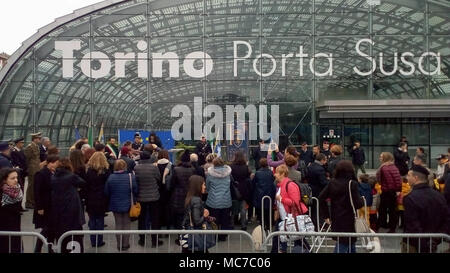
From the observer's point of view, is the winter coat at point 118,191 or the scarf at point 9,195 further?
the winter coat at point 118,191

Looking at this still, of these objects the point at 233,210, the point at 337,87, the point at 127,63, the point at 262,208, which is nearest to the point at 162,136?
the point at 127,63

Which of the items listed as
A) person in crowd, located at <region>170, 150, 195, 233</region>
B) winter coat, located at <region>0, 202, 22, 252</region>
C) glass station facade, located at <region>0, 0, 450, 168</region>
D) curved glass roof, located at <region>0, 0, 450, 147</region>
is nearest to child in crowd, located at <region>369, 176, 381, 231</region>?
person in crowd, located at <region>170, 150, 195, 233</region>

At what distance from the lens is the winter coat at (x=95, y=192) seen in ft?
28.8

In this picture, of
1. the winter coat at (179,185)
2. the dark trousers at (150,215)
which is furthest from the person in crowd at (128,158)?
the winter coat at (179,185)

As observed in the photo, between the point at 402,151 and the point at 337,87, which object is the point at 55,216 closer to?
the point at 402,151

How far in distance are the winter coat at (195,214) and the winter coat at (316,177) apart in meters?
3.13

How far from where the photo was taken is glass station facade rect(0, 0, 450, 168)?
19891 millimetres

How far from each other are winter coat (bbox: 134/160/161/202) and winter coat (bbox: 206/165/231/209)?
3.41ft

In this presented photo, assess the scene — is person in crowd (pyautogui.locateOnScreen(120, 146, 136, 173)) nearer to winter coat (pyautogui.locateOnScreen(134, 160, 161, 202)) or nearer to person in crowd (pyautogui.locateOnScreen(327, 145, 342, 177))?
winter coat (pyautogui.locateOnScreen(134, 160, 161, 202))

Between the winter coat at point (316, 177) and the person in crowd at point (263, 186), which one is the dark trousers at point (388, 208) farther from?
the person in crowd at point (263, 186)

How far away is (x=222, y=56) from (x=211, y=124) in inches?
113

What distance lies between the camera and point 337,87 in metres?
19.9
